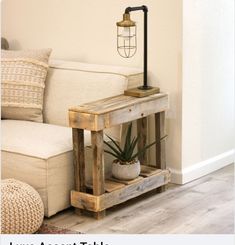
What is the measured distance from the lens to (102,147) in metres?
3.15

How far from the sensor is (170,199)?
3.52 meters

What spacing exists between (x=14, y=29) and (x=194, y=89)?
57.0 inches

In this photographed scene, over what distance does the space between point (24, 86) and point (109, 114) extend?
0.83m

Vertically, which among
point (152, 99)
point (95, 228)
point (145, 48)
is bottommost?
point (95, 228)

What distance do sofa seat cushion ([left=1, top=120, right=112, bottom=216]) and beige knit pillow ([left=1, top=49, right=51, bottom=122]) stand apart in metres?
0.39

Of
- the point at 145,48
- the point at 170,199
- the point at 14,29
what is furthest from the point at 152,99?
the point at 14,29

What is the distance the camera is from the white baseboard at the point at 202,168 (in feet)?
12.4

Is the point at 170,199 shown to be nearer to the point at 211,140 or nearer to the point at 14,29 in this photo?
the point at 211,140

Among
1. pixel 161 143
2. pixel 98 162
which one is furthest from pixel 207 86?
pixel 98 162

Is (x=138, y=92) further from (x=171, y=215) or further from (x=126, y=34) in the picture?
(x=171, y=215)

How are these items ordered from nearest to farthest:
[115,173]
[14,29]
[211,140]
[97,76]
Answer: [115,173], [97,76], [211,140], [14,29]

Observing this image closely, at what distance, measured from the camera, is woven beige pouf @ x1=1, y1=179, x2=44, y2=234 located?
2.88 m

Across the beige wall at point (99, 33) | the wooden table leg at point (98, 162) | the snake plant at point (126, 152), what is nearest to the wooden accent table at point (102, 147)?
the wooden table leg at point (98, 162)

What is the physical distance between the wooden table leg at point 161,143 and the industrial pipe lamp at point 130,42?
15 cm
